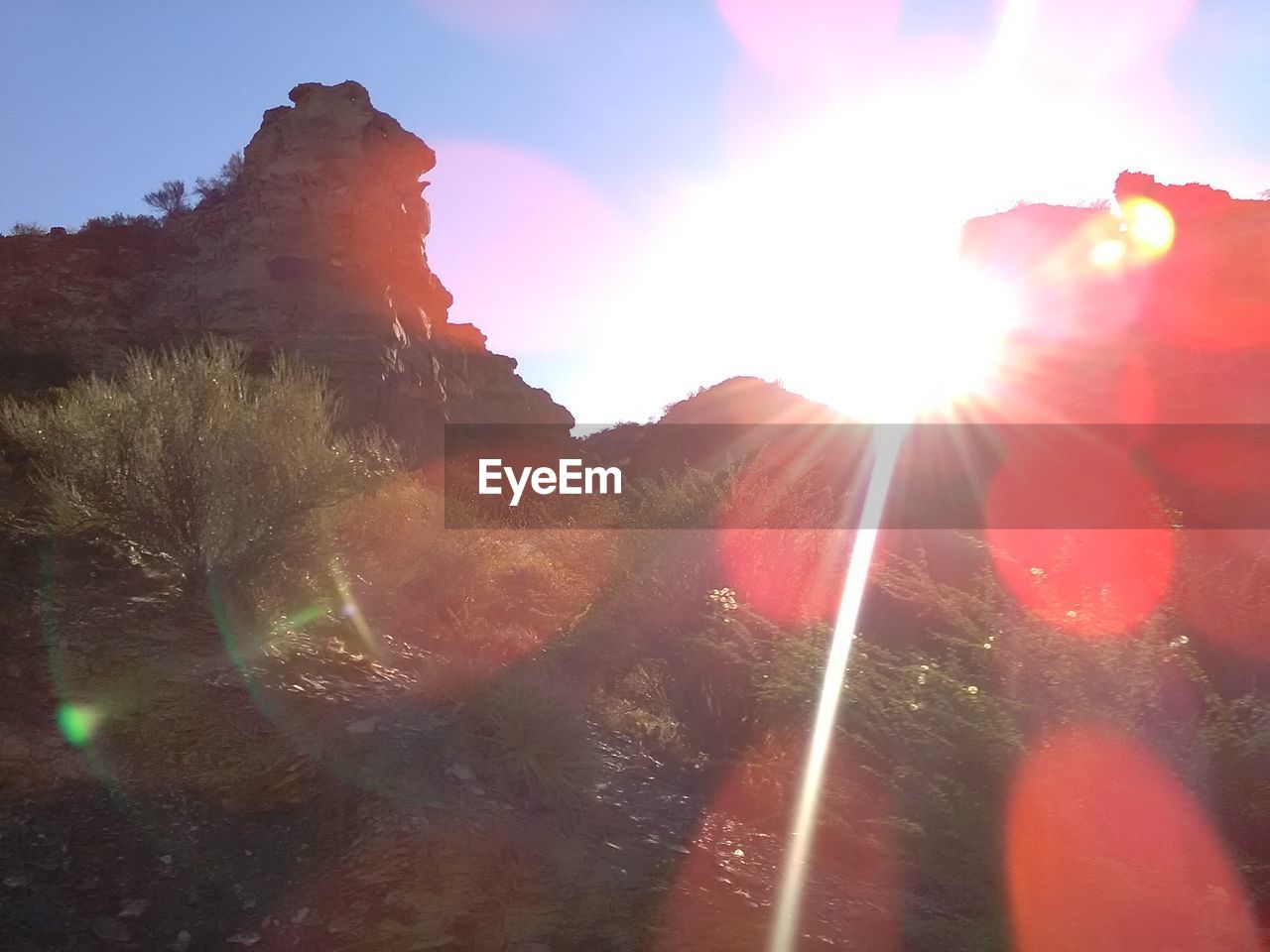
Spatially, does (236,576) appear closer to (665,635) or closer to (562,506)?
(665,635)

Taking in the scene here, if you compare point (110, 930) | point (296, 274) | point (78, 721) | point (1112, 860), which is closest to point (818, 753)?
point (1112, 860)

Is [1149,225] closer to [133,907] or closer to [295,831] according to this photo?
[295,831]

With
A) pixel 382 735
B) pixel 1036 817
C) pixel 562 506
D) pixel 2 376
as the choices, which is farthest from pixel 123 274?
pixel 1036 817

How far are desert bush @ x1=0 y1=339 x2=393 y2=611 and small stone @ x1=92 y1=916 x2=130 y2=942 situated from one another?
3604 millimetres

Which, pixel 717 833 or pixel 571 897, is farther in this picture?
pixel 717 833

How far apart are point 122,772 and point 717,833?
11.0 feet

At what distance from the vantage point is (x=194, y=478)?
7762 mm

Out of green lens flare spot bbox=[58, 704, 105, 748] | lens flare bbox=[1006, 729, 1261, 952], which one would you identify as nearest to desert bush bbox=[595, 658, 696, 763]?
lens flare bbox=[1006, 729, 1261, 952]

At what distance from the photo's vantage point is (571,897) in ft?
16.2

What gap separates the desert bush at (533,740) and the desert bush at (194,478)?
2535 mm

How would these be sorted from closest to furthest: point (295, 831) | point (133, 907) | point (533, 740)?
point (133, 907), point (295, 831), point (533, 740)

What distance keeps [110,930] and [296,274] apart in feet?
84.4

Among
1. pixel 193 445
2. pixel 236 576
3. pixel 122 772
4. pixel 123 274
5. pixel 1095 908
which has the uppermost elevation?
pixel 123 274

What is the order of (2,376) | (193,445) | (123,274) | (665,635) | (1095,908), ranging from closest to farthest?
(1095,908), (193,445), (665,635), (2,376), (123,274)
